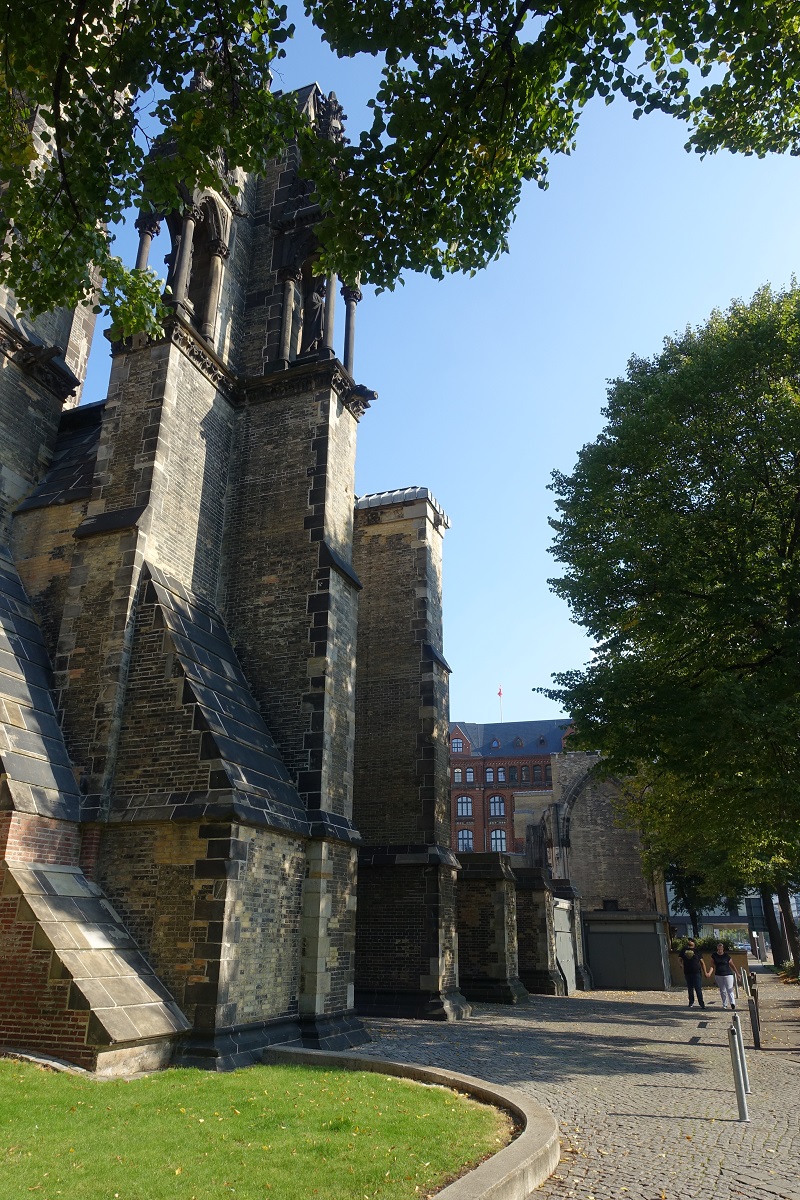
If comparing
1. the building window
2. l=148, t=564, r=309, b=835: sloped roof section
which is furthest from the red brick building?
l=148, t=564, r=309, b=835: sloped roof section

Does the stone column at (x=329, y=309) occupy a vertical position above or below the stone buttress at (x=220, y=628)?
above

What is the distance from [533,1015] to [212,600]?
10.9m

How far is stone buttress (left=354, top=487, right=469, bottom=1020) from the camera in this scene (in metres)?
15.9

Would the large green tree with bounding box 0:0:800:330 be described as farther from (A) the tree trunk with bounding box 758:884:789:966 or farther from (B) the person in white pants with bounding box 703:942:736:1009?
(A) the tree trunk with bounding box 758:884:789:966

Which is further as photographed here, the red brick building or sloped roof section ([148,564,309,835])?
the red brick building

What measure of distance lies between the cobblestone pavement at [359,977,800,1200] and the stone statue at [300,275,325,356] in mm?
13527

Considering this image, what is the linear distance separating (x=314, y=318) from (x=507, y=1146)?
16.2 metres

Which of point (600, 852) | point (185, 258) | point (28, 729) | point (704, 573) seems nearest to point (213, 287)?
point (185, 258)

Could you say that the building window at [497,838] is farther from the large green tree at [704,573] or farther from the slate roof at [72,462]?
the slate roof at [72,462]

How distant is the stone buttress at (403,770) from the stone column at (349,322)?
3788mm

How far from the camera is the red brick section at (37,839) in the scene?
393 inches

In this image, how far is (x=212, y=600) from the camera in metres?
15.0

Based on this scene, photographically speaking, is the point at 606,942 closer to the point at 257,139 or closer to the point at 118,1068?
the point at 118,1068

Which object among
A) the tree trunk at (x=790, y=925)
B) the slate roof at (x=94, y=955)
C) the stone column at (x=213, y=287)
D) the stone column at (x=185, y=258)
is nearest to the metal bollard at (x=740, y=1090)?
the slate roof at (x=94, y=955)
